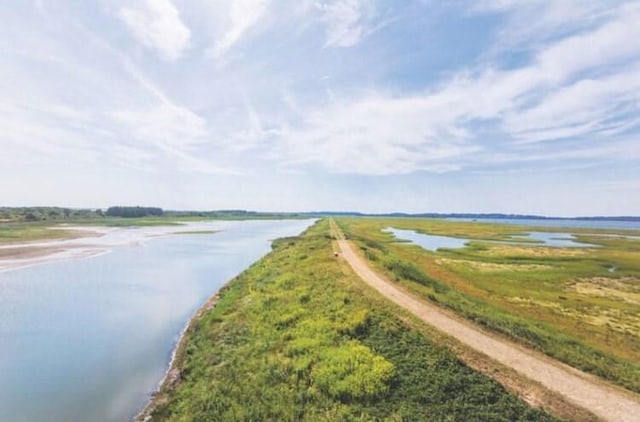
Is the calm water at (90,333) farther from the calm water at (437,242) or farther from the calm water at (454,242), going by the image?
the calm water at (454,242)

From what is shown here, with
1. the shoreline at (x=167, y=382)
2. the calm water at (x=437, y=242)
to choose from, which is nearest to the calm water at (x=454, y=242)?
the calm water at (x=437, y=242)

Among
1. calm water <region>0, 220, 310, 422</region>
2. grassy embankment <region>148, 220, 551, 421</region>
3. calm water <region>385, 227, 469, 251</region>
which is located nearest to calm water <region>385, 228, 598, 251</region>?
calm water <region>385, 227, 469, 251</region>

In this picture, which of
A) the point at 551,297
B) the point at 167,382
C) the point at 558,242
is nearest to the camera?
the point at 167,382

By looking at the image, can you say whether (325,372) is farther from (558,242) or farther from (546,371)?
(558,242)

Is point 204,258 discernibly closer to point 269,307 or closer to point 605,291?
point 269,307

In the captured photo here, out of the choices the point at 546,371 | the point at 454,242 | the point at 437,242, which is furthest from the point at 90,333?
the point at 454,242

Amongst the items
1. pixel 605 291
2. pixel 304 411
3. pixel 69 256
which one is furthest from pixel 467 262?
pixel 69 256
